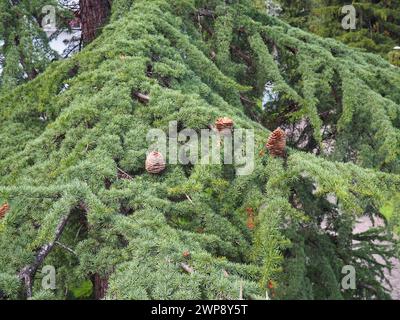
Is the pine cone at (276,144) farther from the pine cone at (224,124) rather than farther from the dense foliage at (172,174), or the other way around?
the pine cone at (224,124)

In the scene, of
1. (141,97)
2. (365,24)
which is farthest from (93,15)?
(365,24)

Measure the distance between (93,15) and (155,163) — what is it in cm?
247

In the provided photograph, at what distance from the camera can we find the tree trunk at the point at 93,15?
4090 mm

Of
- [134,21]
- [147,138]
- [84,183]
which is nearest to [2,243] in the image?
[84,183]

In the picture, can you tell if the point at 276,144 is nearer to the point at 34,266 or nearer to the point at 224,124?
the point at 224,124

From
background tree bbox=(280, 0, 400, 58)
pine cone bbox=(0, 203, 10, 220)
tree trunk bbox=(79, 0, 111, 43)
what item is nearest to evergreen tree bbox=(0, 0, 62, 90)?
tree trunk bbox=(79, 0, 111, 43)

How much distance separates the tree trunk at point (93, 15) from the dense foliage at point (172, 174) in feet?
1.55

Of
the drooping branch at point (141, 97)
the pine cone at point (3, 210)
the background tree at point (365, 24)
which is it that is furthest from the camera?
the background tree at point (365, 24)

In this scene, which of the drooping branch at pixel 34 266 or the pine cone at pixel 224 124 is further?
the pine cone at pixel 224 124

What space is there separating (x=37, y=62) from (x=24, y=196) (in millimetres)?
2203

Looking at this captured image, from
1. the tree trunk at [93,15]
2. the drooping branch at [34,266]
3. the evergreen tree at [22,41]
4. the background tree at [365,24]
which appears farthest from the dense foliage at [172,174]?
the background tree at [365,24]

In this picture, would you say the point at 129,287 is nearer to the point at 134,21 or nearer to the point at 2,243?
the point at 2,243

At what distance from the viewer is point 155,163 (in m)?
2.11

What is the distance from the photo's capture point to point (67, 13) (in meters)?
4.27
